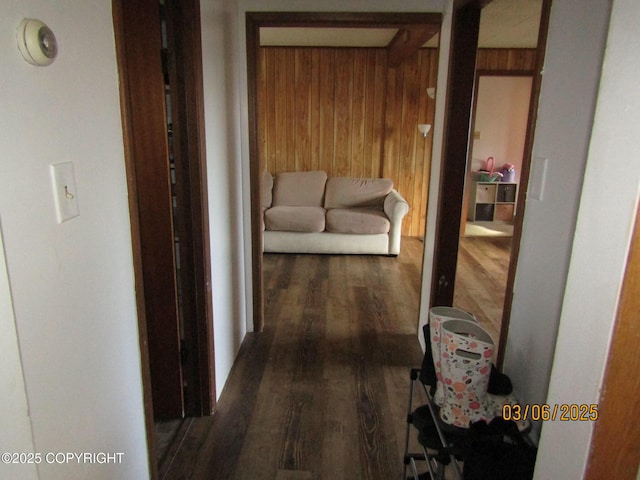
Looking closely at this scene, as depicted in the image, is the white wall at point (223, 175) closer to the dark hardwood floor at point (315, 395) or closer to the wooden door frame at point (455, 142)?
the dark hardwood floor at point (315, 395)

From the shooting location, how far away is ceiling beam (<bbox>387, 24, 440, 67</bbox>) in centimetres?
389

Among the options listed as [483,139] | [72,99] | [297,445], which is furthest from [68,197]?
[483,139]

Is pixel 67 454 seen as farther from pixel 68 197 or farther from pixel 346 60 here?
pixel 346 60

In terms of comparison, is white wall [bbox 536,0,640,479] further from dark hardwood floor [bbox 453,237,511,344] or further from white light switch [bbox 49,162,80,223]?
dark hardwood floor [bbox 453,237,511,344]

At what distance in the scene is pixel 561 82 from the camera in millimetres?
1229

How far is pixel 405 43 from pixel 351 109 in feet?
4.18

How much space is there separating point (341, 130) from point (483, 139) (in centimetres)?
216

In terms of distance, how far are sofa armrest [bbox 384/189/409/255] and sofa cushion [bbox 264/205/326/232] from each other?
0.73 m

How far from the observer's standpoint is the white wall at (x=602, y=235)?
0.58 meters

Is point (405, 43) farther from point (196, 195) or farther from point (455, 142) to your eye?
point (196, 195)

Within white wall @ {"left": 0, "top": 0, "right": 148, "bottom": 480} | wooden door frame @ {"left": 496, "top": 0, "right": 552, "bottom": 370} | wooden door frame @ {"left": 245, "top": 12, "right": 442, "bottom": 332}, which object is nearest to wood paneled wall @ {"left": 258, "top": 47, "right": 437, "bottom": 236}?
wooden door frame @ {"left": 245, "top": 12, "right": 442, "bottom": 332}

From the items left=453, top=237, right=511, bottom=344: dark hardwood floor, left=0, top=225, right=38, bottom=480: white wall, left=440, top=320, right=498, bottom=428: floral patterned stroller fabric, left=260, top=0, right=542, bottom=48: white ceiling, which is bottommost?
left=453, top=237, right=511, bottom=344: dark hardwood floor

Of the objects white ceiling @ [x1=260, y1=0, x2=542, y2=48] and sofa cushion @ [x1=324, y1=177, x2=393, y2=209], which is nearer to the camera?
white ceiling @ [x1=260, y1=0, x2=542, y2=48]

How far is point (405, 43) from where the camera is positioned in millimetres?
4262
